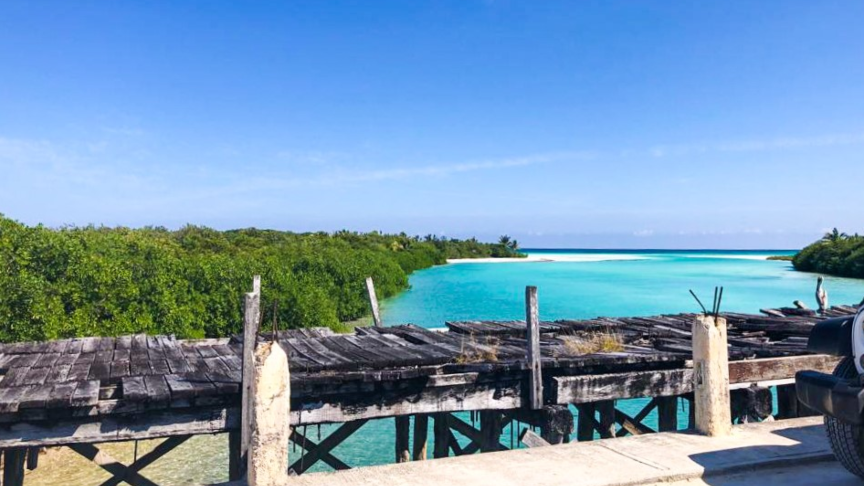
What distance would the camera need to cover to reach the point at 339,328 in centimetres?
2855

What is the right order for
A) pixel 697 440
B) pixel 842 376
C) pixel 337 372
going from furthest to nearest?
pixel 337 372 → pixel 697 440 → pixel 842 376

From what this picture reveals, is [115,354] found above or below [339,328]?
above

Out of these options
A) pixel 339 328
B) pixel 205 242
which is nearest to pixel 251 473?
pixel 339 328

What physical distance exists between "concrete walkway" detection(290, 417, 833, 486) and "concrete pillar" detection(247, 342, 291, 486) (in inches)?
12.4

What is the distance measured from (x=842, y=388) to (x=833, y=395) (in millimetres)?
96

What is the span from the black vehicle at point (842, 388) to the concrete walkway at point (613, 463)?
2.85ft

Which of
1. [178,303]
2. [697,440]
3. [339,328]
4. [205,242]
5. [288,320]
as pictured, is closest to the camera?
[697,440]

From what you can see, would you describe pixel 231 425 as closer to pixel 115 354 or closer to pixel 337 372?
pixel 337 372

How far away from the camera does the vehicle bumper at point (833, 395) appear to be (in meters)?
5.18

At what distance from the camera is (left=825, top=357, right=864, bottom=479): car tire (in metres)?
5.82

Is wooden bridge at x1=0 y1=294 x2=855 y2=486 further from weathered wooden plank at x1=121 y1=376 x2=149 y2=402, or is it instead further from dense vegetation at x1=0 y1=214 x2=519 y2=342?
dense vegetation at x1=0 y1=214 x2=519 y2=342

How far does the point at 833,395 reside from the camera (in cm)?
538

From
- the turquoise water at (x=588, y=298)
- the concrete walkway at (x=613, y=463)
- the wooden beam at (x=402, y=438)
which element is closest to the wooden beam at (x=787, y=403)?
the concrete walkway at (x=613, y=463)

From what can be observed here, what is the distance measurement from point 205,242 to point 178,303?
2914cm
